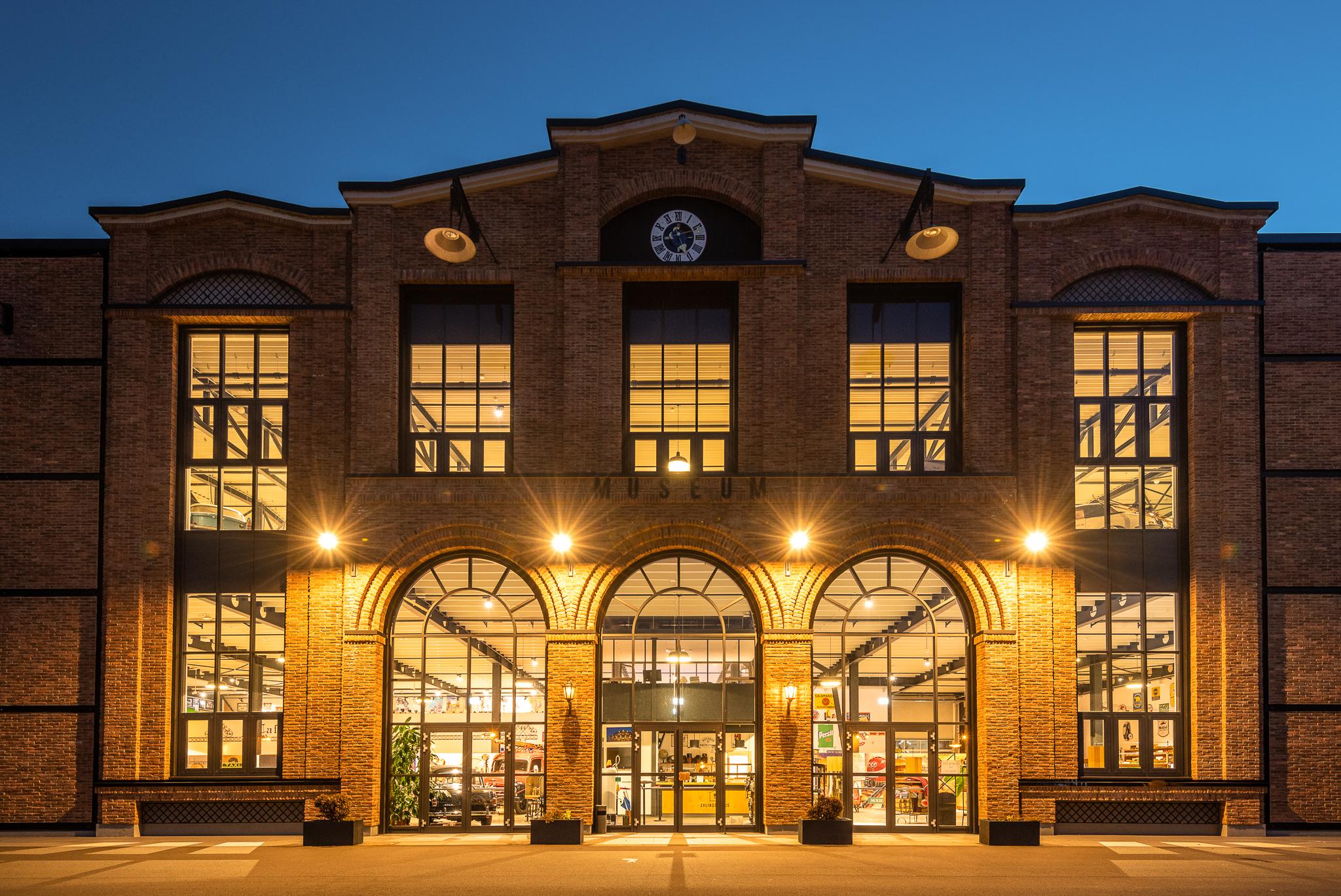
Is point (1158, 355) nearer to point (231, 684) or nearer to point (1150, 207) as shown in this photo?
point (1150, 207)

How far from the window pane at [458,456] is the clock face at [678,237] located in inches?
231

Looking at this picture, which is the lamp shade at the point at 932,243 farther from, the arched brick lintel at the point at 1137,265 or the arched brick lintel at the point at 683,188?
the arched brick lintel at the point at 683,188

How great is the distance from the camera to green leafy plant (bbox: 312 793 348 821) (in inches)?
925

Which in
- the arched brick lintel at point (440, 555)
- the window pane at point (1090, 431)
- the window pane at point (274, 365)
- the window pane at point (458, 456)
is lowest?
the arched brick lintel at point (440, 555)

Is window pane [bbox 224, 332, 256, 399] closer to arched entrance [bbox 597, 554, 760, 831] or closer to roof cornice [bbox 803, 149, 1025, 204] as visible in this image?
arched entrance [bbox 597, 554, 760, 831]

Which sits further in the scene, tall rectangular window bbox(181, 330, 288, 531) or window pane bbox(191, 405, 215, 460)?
window pane bbox(191, 405, 215, 460)

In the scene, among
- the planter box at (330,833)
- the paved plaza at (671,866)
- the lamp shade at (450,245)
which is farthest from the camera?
the lamp shade at (450,245)

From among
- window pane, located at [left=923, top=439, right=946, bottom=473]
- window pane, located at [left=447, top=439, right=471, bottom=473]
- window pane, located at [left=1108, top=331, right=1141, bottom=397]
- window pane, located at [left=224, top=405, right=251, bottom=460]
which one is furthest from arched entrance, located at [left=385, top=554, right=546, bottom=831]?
window pane, located at [left=1108, top=331, right=1141, bottom=397]

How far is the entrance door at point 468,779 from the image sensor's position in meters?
25.8

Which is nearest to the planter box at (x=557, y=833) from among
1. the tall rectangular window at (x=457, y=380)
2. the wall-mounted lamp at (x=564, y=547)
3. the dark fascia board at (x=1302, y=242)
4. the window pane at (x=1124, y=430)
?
the wall-mounted lamp at (x=564, y=547)

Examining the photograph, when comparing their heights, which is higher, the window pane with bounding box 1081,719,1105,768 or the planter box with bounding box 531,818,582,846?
the window pane with bounding box 1081,719,1105,768

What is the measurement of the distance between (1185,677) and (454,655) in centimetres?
1529

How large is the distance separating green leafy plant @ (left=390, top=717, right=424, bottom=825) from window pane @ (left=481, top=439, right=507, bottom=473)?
18.7 ft

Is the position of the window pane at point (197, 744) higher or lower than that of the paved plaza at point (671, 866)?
higher
